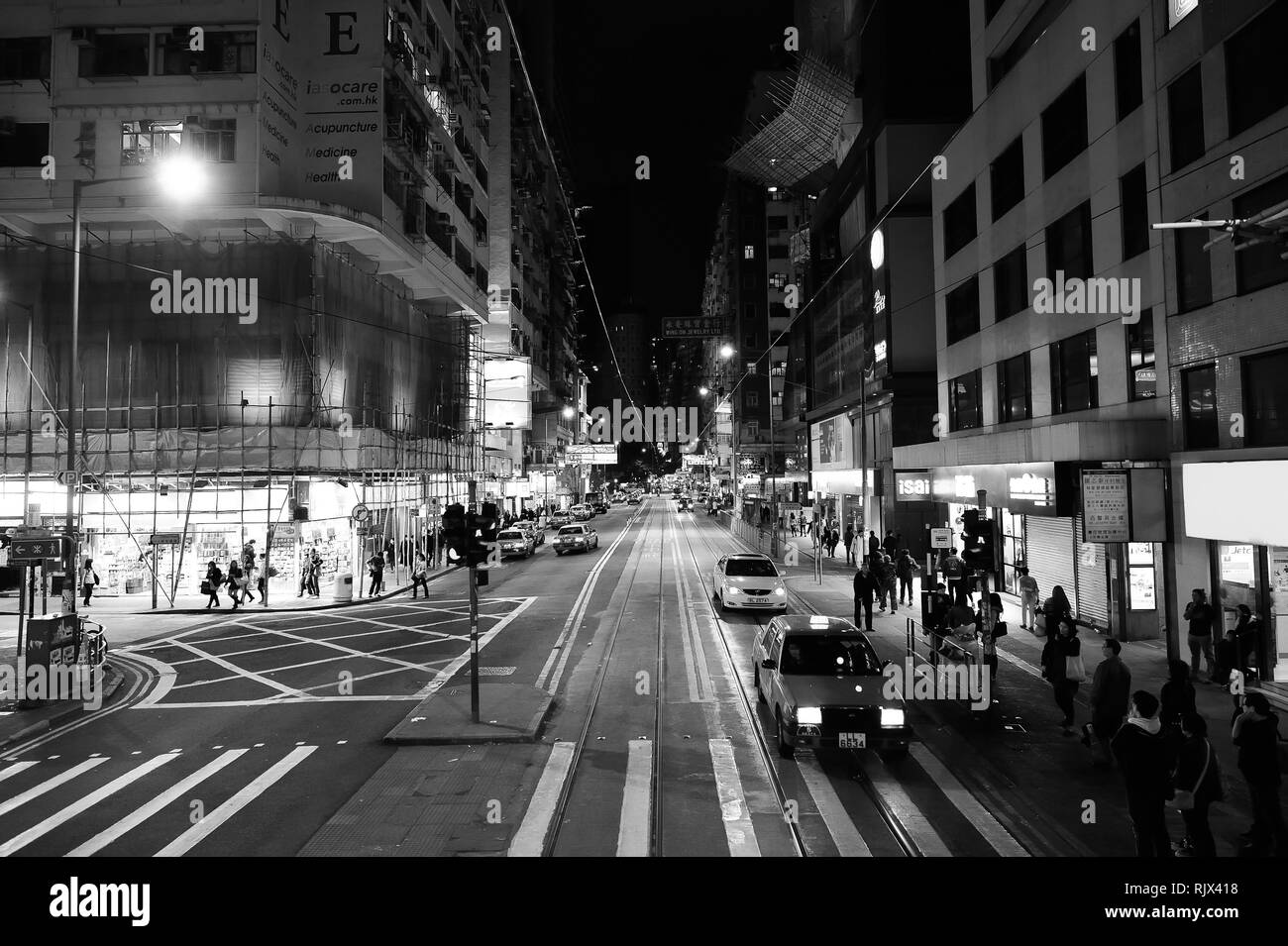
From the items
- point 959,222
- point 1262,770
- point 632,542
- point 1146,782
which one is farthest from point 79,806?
point 632,542

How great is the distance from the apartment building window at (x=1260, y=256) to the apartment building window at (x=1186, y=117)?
154cm

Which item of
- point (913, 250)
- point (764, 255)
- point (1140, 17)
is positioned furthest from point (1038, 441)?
point (764, 255)

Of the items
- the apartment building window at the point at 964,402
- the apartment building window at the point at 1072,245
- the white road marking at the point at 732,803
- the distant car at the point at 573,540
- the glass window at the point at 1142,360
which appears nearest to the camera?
the white road marking at the point at 732,803

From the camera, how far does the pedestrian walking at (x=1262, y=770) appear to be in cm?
641

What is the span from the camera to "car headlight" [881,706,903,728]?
9.09 metres

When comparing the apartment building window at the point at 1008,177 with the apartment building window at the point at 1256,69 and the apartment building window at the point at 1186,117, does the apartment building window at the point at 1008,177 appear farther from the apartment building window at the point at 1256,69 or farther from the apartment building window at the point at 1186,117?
the apartment building window at the point at 1256,69

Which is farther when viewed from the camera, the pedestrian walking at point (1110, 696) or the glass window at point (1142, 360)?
the glass window at point (1142, 360)

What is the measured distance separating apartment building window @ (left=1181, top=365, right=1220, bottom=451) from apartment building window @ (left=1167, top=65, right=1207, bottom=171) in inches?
152

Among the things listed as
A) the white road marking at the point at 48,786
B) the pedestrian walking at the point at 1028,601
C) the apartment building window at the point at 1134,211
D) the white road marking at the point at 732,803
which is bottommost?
the white road marking at the point at 48,786

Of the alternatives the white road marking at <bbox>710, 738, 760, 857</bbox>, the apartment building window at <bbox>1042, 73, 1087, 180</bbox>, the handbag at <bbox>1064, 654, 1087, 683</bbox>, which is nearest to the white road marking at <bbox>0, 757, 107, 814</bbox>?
the white road marking at <bbox>710, 738, 760, 857</bbox>

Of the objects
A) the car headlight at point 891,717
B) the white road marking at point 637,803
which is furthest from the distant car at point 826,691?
the white road marking at point 637,803

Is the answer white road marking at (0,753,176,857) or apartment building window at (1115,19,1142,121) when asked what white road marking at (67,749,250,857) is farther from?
apartment building window at (1115,19,1142,121)

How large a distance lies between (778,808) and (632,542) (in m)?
36.5

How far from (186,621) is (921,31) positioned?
121 feet
